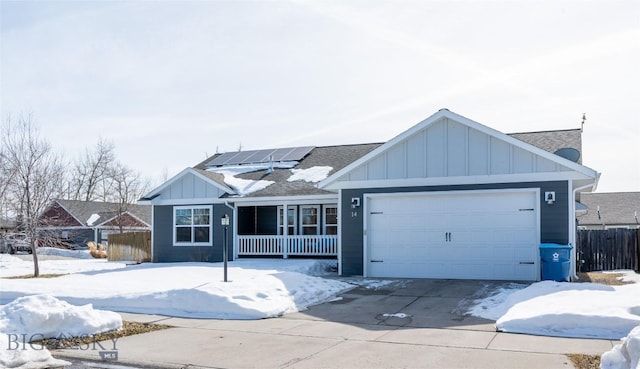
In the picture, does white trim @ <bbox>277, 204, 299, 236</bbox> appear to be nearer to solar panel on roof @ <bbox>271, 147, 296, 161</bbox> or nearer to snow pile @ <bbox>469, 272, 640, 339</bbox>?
solar panel on roof @ <bbox>271, 147, 296, 161</bbox>

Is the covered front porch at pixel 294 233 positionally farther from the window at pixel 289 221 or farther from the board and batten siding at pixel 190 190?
the board and batten siding at pixel 190 190

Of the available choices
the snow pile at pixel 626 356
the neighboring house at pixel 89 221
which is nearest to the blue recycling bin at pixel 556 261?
the snow pile at pixel 626 356

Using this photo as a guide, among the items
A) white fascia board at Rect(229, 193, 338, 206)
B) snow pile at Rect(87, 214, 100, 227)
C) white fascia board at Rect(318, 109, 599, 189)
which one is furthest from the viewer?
snow pile at Rect(87, 214, 100, 227)

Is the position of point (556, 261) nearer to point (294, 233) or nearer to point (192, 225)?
point (294, 233)

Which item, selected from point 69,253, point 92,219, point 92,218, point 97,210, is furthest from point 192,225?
point 97,210

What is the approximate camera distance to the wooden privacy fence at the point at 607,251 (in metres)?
19.2

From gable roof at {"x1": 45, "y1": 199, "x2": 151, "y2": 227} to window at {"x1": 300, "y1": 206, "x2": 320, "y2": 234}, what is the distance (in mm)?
25285

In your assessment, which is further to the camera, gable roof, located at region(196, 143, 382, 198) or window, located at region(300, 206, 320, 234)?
window, located at region(300, 206, 320, 234)

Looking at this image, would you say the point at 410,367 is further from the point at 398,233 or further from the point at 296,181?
the point at 296,181

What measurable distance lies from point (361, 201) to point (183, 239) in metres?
8.15

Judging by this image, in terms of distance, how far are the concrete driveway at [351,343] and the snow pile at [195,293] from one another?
457mm

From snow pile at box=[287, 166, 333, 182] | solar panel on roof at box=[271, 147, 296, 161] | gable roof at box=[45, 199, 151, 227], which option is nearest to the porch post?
snow pile at box=[287, 166, 333, 182]

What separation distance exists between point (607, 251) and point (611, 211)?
69.3 feet

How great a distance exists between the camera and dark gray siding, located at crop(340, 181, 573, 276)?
14.0 meters
